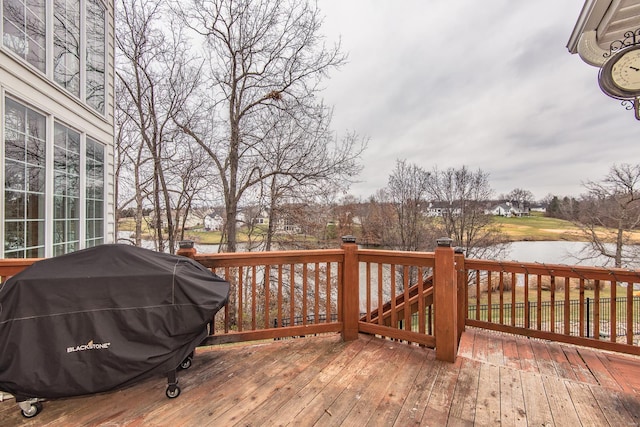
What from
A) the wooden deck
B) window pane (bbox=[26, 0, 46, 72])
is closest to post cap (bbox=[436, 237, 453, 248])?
the wooden deck

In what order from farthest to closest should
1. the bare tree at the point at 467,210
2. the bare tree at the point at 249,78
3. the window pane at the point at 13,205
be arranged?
the bare tree at the point at 467,210
the bare tree at the point at 249,78
the window pane at the point at 13,205

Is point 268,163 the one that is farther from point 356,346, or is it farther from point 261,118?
point 356,346

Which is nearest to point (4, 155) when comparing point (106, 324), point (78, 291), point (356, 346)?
point (78, 291)

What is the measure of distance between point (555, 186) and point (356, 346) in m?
17.9

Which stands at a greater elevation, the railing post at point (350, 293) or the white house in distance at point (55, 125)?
the white house in distance at point (55, 125)

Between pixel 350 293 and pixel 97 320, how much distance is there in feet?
6.38

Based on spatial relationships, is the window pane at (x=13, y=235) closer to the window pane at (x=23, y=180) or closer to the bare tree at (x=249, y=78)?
the window pane at (x=23, y=180)

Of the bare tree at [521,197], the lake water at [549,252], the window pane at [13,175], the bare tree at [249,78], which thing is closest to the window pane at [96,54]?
the window pane at [13,175]

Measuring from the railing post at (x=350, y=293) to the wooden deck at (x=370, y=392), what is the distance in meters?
0.19

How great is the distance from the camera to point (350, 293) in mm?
2729

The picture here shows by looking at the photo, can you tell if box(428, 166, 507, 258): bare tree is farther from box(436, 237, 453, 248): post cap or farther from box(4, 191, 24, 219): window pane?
box(4, 191, 24, 219): window pane

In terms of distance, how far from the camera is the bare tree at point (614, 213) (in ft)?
35.7

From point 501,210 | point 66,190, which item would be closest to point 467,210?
point 501,210

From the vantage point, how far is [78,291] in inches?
60.5
